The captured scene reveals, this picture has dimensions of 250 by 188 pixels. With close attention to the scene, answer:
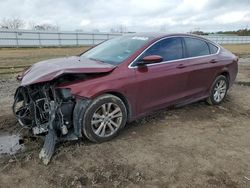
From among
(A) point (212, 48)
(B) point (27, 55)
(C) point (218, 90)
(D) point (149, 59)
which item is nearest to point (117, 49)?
(D) point (149, 59)

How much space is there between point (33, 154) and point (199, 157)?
7.49 feet

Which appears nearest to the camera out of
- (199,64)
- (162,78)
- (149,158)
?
(149,158)

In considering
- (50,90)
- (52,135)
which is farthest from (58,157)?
(50,90)

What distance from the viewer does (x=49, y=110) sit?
4133 mm

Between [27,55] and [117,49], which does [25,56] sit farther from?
[117,49]

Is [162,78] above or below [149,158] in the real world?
above

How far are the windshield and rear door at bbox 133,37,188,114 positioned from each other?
245mm

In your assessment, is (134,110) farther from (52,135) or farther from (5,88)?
(5,88)

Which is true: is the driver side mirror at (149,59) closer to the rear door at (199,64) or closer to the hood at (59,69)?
the hood at (59,69)

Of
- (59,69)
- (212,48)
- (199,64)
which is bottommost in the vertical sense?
(199,64)

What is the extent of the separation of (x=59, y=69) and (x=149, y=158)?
1.77 metres

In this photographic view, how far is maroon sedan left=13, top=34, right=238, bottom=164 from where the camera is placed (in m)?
4.12

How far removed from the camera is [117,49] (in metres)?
5.18

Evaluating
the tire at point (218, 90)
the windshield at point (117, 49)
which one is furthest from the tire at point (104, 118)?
the tire at point (218, 90)
